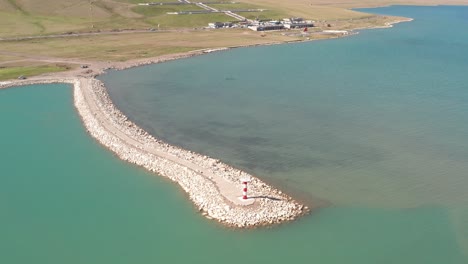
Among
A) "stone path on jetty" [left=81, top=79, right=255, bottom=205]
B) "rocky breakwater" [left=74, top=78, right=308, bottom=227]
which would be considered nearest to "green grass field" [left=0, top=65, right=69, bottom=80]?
"stone path on jetty" [left=81, top=79, right=255, bottom=205]

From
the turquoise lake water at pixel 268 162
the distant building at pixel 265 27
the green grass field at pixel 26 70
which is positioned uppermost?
the distant building at pixel 265 27

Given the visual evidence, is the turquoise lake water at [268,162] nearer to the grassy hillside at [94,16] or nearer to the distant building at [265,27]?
the distant building at [265,27]

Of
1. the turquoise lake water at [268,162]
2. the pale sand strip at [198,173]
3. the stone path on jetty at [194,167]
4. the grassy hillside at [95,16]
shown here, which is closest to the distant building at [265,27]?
the grassy hillside at [95,16]

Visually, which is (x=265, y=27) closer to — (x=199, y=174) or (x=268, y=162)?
→ (x=268, y=162)

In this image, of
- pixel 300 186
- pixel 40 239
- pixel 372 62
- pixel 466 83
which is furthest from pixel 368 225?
pixel 372 62

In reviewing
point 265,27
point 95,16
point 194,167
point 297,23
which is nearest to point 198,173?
point 194,167

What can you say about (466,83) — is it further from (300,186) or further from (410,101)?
(300,186)
